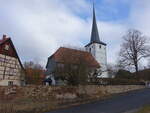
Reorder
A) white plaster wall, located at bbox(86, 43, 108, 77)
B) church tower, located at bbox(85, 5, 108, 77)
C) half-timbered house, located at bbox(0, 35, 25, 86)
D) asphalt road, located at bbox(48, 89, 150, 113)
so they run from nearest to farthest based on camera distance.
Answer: asphalt road, located at bbox(48, 89, 150, 113)
half-timbered house, located at bbox(0, 35, 25, 86)
white plaster wall, located at bbox(86, 43, 108, 77)
church tower, located at bbox(85, 5, 108, 77)

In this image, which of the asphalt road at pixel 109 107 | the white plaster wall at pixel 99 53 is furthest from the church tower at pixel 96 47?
the asphalt road at pixel 109 107

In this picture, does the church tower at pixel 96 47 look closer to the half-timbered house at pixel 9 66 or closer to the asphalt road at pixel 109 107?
the half-timbered house at pixel 9 66

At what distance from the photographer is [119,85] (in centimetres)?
2767

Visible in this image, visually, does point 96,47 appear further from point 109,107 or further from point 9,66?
point 109,107

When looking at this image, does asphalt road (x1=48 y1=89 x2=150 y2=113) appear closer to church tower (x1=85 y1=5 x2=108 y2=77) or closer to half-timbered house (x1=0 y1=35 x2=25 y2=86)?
half-timbered house (x1=0 y1=35 x2=25 y2=86)

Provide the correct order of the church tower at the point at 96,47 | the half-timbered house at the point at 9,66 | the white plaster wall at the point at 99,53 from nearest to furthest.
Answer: the half-timbered house at the point at 9,66, the white plaster wall at the point at 99,53, the church tower at the point at 96,47

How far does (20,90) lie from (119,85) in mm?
14060

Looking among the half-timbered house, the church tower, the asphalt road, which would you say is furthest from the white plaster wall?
the asphalt road

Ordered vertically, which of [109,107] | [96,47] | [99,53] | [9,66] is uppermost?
[96,47]

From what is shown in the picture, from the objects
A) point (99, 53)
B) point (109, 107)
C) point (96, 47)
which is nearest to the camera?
point (109, 107)

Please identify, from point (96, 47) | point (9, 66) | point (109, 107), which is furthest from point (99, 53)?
point (109, 107)

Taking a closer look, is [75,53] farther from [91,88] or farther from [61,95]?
[61,95]

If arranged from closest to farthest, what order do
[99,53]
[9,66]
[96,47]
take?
[9,66] → [96,47] → [99,53]

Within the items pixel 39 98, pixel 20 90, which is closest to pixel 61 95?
pixel 39 98
